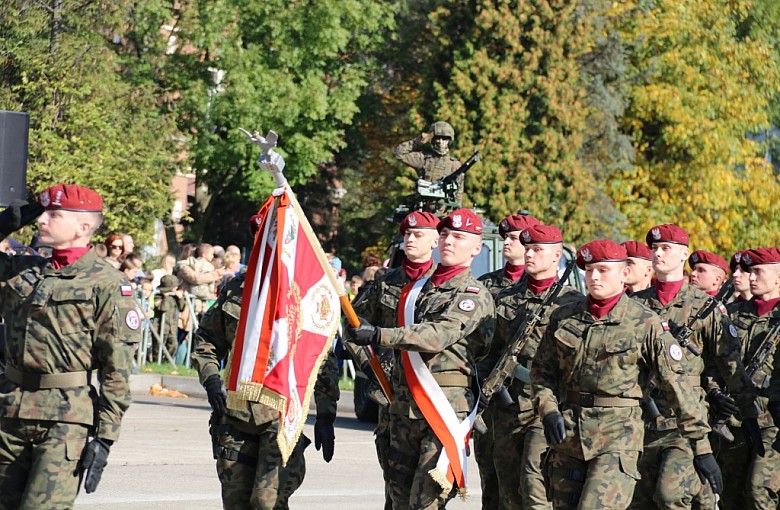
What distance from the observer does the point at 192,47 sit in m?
39.9

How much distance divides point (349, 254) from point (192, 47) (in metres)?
8.73

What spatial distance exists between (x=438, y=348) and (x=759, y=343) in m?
3.29

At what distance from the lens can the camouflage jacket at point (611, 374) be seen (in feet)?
26.8

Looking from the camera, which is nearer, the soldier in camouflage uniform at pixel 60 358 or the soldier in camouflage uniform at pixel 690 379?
the soldier in camouflage uniform at pixel 60 358

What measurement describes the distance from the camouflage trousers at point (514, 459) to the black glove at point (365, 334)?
5.80 ft

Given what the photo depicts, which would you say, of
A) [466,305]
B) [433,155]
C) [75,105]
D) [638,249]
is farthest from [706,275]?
[75,105]

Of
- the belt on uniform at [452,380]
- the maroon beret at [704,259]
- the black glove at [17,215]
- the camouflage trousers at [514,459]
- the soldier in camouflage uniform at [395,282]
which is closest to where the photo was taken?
the black glove at [17,215]

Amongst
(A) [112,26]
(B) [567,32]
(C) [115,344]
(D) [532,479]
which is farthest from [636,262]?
(B) [567,32]

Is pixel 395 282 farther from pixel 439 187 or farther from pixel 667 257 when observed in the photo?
pixel 439 187

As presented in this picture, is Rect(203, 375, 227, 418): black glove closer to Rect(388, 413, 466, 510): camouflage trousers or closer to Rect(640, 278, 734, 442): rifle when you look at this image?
Rect(388, 413, 466, 510): camouflage trousers

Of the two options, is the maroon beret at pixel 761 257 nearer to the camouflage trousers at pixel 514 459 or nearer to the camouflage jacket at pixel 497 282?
the camouflage jacket at pixel 497 282

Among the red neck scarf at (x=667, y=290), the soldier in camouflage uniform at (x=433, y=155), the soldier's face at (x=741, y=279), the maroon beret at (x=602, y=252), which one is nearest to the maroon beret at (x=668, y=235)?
the red neck scarf at (x=667, y=290)

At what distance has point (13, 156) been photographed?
487 inches

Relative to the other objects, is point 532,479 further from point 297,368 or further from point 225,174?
point 225,174
